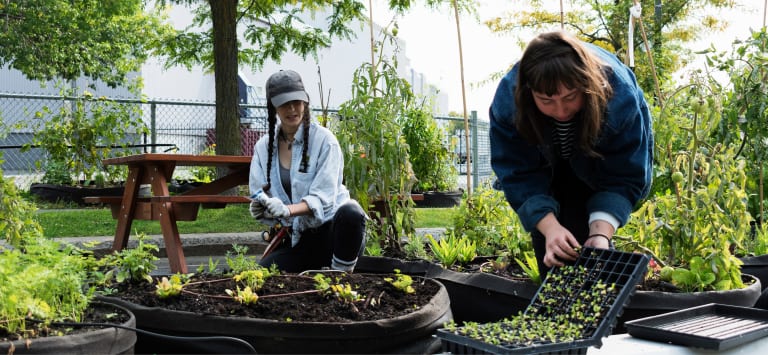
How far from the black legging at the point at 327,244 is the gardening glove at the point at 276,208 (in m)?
0.26

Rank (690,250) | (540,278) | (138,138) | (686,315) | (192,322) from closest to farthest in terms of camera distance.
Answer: (192,322) → (686,315) → (540,278) → (690,250) → (138,138)

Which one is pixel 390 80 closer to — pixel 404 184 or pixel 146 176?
pixel 404 184

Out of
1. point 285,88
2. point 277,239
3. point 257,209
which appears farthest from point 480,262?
point 285,88

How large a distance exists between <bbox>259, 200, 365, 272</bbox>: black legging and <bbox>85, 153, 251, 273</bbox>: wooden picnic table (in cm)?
64

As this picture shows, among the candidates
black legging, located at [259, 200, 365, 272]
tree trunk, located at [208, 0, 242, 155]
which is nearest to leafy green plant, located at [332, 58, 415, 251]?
black legging, located at [259, 200, 365, 272]

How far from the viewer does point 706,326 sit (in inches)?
87.8

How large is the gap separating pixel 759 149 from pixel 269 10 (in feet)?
22.3

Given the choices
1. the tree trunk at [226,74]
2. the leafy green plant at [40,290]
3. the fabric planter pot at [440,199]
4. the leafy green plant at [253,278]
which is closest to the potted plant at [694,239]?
the leafy green plant at [253,278]

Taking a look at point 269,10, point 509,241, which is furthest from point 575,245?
point 269,10

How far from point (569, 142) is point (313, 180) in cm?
141

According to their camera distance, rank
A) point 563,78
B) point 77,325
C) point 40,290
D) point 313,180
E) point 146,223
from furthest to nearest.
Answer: point 146,223 → point 313,180 → point 563,78 → point 40,290 → point 77,325

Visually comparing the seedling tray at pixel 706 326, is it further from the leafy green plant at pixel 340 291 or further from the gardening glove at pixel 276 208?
the gardening glove at pixel 276 208

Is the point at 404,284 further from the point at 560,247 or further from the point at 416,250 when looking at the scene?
the point at 416,250

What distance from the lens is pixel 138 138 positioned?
10.2 m
